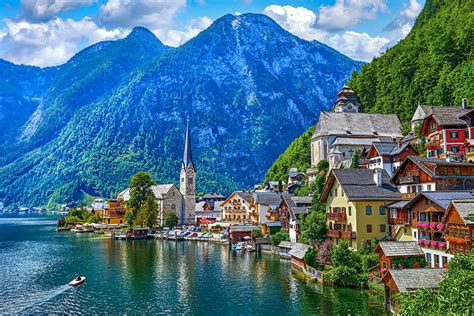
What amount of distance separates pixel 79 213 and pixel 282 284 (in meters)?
137

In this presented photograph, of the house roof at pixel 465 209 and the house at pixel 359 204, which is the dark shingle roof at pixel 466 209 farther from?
the house at pixel 359 204

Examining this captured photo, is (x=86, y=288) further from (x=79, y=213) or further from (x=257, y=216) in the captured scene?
(x=79, y=213)

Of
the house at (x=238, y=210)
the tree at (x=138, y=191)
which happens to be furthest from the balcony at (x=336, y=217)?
the tree at (x=138, y=191)

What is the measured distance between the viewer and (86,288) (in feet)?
195

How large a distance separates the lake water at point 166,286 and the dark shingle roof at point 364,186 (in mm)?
13188

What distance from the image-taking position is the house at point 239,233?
104 metres

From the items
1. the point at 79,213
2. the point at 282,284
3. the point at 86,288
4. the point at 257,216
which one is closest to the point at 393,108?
the point at 257,216

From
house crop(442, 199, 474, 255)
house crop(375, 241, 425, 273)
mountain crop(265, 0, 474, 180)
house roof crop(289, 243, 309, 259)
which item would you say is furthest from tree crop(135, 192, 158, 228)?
house crop(442, 199, 474, 255)

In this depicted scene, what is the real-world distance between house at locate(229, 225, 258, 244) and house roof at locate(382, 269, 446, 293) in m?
63.6

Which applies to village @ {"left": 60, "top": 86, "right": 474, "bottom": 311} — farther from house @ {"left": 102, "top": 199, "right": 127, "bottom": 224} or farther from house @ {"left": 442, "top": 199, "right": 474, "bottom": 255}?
house @ {"left": 102, "top": 199, "right": 127, "bottom": 224}

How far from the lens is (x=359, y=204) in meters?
59.7

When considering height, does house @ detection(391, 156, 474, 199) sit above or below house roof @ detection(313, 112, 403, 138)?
below

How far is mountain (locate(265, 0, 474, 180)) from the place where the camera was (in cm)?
11012

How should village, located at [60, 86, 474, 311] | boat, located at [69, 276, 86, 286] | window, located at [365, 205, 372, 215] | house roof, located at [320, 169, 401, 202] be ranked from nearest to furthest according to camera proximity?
village, located at [60, 86, 474, 311] → window, located at [365, 205, 372, 215] → house roof, located at [320, 169, 401, 202] → boat, located at [69, 276, 86, 286]
